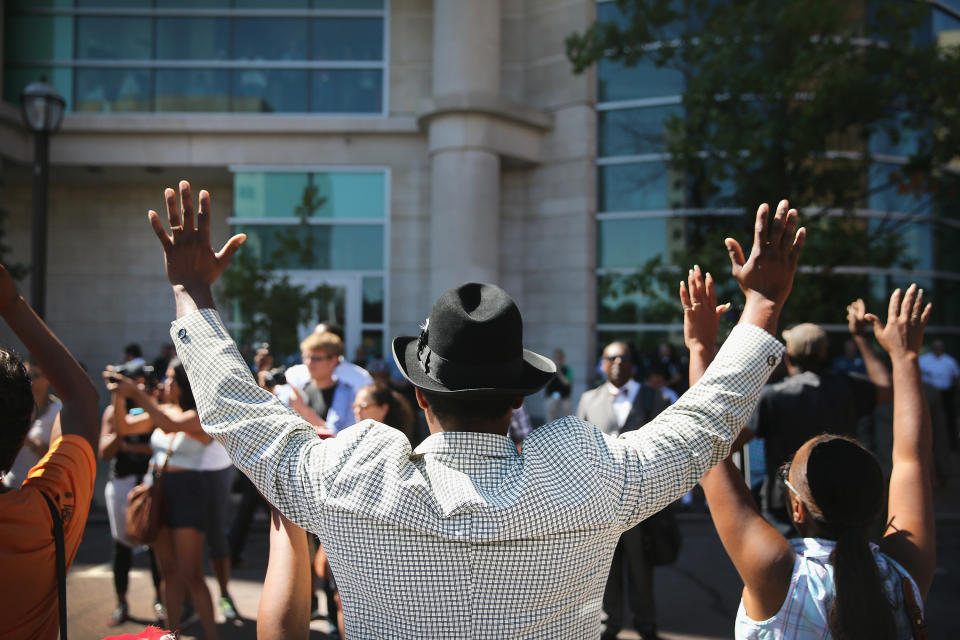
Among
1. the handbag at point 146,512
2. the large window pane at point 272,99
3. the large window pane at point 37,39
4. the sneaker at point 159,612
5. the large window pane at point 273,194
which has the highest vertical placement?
the large window pane at point 37,39

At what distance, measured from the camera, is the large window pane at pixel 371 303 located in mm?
17891

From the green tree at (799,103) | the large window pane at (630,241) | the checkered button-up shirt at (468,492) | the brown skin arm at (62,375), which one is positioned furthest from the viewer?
the large window pane at (630,241)

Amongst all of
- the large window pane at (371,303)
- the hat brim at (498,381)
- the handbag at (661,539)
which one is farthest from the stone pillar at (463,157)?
the hat brim at (498,381)

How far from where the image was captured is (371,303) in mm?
17922

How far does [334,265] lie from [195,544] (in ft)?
43.4

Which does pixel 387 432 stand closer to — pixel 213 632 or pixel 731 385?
pixel 731 385

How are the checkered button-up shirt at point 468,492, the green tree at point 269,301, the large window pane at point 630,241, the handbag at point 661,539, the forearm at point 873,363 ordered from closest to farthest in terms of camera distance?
the checkered button-up shirt at point 468,492
the forearm at point 873,363
the handbag at point 661,539
the green tree at point 269,301
the large window pane at point 630,241

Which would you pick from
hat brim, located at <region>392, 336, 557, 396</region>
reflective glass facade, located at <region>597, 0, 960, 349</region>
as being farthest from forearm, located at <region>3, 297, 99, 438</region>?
reflective glass facade, located at <region>597, 0, 960, 349</region>

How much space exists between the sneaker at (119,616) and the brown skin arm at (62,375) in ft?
12.6

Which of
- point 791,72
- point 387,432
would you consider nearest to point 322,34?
point 791,72

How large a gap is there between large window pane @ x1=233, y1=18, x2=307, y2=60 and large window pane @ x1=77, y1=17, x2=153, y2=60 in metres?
2.06

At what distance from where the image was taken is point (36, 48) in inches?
724

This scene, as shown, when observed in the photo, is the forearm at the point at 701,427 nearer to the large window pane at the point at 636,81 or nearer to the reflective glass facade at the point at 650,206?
the reflective glass facade at the point at 650,206

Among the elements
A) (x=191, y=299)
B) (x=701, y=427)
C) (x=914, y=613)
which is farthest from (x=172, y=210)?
(x=914, y=613)
